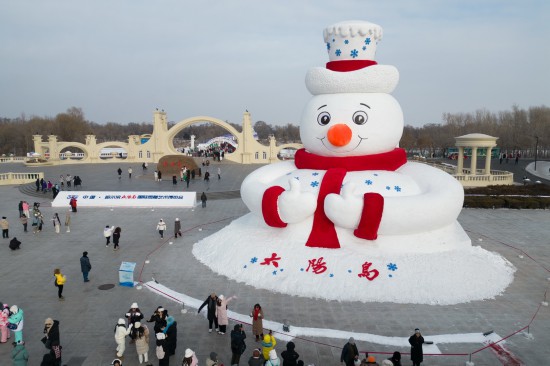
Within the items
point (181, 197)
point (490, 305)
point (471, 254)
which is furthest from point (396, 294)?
point (181, 197)

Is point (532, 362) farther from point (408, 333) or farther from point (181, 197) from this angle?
point (181, 197)

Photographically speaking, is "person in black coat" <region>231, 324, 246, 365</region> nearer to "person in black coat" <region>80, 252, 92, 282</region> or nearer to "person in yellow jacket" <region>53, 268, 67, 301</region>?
"person in yellow jacket" <region>53, 268, 67, 301</region>

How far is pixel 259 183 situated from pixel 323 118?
2.76 meters

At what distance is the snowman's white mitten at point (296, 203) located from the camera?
11.0 meters

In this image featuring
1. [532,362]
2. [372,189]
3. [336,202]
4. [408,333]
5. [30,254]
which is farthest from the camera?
[30,254]

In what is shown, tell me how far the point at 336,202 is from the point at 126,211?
48.5 ft

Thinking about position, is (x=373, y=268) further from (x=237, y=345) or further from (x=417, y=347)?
(x=237, y=345)

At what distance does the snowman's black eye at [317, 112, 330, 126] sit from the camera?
11.8m

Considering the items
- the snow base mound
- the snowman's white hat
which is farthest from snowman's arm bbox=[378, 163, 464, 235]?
the snowman's white hat

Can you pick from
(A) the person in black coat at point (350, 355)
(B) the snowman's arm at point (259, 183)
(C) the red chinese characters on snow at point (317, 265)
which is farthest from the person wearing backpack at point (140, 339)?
Result: (B) the snowman's arm at point (259, 183)

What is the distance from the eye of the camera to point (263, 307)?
32.6ft

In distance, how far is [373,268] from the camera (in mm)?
10672

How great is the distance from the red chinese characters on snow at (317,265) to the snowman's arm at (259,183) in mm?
2266

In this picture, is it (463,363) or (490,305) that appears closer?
(463,363)
